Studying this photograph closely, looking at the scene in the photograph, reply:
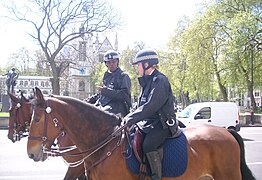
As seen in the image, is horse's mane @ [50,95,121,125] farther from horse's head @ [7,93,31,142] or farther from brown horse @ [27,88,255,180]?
horse's head @ [7,93,31,142]

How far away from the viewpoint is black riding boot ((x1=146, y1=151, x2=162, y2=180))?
402 centimetres

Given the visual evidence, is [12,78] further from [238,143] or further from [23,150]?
[238,143]

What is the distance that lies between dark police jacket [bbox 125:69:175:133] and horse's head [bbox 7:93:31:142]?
10.2ft

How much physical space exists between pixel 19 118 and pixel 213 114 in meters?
12.5

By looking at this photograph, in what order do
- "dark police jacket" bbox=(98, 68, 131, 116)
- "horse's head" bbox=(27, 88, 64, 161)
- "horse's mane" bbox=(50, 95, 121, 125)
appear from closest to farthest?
"horse's head" bbox=(27, 88, 64, 161) < "horse's mane" bbox=(50, 95, 121, 125) < "dark police jacket" bbox=(98, 68, 131, 116)

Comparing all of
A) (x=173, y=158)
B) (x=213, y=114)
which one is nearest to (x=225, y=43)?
(x=213, y=114)

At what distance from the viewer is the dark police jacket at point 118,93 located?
224 inches

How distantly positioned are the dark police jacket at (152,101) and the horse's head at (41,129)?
96cm

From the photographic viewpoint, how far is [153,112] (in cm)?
400

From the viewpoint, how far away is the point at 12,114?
21.8 feet

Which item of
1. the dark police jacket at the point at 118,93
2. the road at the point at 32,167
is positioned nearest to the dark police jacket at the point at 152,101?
the dark police jacket at the point at 118,93

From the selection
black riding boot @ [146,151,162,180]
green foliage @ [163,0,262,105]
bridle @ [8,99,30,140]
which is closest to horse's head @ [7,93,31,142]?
bridle @ [8,99,30,140]

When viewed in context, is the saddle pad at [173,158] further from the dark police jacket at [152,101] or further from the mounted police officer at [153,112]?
the dark police jacket at [152,101]

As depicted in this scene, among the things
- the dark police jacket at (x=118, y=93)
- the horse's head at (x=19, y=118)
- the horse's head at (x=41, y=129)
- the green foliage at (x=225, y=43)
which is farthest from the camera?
the green foliage at (x=225, y=43)
